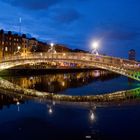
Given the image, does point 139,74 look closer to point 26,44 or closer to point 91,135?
point 91,135

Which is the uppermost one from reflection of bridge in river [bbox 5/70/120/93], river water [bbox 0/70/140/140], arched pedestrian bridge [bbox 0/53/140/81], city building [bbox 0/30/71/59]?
city building [bbox 0/30/71/59]

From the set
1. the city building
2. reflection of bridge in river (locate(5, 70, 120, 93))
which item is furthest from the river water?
the city building

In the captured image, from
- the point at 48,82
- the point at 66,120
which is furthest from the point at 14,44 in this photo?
the point at 66,120

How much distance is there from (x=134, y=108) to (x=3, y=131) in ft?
45.3

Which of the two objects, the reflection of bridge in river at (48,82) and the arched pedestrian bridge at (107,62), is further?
the reflection of bridge in river at (48,82)

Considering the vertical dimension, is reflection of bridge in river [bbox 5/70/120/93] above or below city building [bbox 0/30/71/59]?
below

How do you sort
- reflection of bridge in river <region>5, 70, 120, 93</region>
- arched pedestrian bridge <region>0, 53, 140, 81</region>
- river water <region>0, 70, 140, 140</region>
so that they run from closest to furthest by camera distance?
river water <region>0, 70, 140, 140</region> < arched pedestrian bridge <region>0, 53, 140, 81</region> < reflection of bridge in river <region>5, 70, 120, 93</region>

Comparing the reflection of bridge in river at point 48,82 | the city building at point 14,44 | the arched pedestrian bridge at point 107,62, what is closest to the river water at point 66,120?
the arched pedestrian bridge at point 107,62

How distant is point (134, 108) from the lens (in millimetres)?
32875

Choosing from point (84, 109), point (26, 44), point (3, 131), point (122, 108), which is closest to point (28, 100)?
point (84, 109)

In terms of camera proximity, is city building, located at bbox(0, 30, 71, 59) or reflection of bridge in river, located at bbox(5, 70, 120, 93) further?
city building, located at bbox(0, 30, 71, 59)

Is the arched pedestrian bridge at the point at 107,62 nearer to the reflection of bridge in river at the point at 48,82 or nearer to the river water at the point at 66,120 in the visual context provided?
the reflection of bridge in river at the point at 48,82

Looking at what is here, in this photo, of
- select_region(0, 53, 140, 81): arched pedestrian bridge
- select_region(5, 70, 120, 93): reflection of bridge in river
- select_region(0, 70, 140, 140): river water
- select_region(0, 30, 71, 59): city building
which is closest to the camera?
select_region(0, 70, 140, 140): river water

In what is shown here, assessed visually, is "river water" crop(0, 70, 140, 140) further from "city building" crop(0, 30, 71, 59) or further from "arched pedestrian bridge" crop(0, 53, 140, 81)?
"city building" crop(0, 30, 71, 59)
